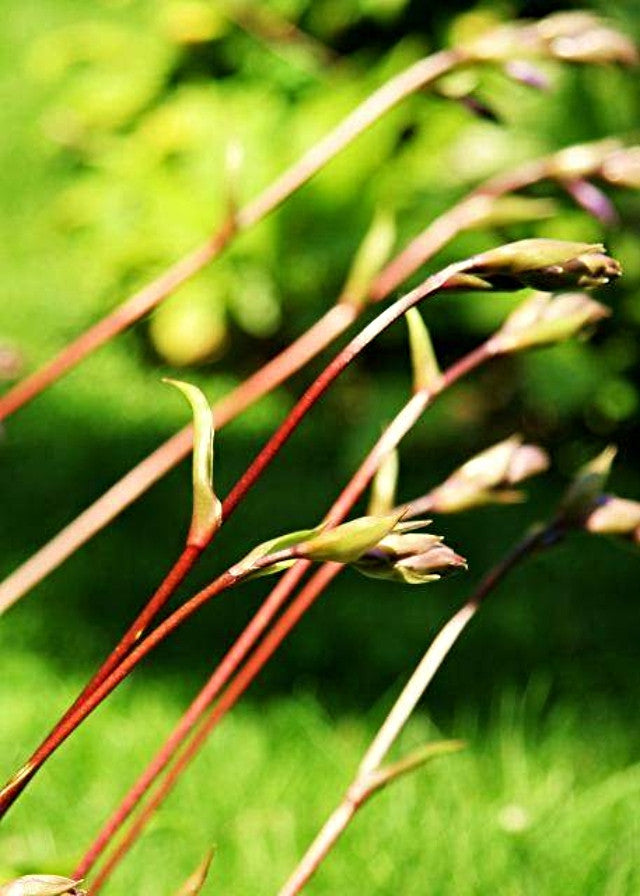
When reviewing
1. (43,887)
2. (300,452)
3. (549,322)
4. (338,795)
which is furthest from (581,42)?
(300,452)

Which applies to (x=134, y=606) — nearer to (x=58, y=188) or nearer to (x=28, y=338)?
(x=28, y=338)

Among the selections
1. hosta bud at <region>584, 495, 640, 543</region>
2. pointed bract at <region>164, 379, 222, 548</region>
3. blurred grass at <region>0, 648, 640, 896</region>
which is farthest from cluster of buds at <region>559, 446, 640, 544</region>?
blurred grass at <region>0, 648, 640, 896</region>

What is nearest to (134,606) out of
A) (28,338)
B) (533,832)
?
(533,832)

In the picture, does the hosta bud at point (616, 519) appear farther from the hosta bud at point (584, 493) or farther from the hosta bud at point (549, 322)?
the hosta bud at point (549, 322)

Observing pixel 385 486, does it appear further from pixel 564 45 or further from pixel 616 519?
pixel 564 45

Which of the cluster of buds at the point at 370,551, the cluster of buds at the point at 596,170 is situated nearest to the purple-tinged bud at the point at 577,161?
the cluster of buds at the point at 596,170
